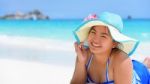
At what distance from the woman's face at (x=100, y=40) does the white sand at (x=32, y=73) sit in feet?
3.96

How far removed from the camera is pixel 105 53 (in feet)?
7.64

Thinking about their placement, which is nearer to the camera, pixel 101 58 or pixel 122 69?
pixel 122 69

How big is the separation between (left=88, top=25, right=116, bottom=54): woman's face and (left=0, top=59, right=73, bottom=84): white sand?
3.96ft

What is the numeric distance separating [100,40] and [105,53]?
0.13 metres

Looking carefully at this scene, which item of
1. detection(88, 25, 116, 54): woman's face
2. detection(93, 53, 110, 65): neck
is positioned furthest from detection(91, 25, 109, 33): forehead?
detection(93, 53, 110, 65): neck

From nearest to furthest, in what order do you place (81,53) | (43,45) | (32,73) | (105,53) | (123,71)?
(123,71) < (105,53) < (81,53) < (32,73) < (43,45)

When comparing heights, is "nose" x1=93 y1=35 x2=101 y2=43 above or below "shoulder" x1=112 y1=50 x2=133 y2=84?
above

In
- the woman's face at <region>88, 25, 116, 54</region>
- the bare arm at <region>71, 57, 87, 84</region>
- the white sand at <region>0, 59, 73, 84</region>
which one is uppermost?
the woman's face at <region>88, 25, 116, 54</region>

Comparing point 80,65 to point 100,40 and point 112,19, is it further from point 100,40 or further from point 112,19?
point 112,19

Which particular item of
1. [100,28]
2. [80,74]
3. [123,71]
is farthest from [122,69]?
[80,74]

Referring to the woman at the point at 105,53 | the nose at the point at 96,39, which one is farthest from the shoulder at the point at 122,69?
the nose at the point at 96,39

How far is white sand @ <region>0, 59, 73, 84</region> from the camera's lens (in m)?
3.52

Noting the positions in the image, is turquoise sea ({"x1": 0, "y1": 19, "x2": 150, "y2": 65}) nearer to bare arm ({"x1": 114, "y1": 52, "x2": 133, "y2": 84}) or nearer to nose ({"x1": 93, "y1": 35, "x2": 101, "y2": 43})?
nose ({"x1": 93, "y1": 35, "x2": 101, "y2": 43})

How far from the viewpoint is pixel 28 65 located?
4.57m
